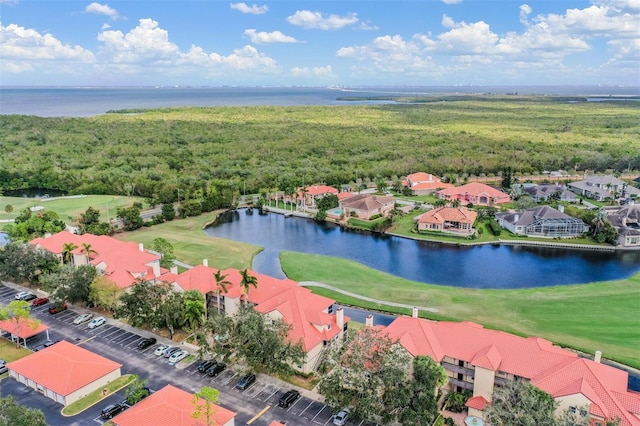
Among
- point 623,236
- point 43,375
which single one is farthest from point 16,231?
point 623,236

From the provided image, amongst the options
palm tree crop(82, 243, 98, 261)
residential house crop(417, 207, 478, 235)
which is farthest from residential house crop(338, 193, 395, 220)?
palm tree crop(82, 243, 98, 261)

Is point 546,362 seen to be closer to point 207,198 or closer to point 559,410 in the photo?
point 559,410

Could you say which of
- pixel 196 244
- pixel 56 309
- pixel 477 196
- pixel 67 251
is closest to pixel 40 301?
pixel 56 309

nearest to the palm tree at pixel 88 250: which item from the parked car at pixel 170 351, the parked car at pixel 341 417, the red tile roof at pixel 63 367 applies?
the red tile roof at pixel 63 367

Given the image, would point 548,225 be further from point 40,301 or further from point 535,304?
point 40,301

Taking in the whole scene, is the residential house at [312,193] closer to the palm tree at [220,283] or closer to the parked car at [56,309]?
the palm tree at [220,283]
